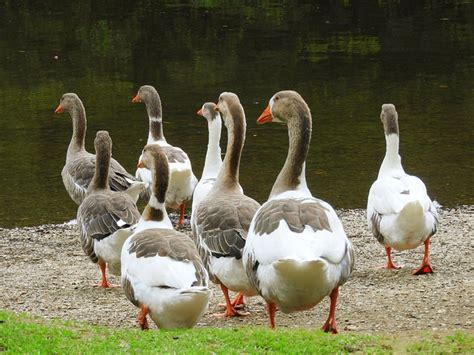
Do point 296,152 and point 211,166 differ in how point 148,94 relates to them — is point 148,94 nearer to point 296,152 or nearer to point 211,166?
point 211,166

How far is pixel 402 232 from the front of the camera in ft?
33.8

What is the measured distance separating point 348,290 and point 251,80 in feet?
49.6

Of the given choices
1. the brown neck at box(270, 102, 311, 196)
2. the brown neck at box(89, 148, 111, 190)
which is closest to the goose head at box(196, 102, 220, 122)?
the brown neck at box(89, 148, 111, 190)

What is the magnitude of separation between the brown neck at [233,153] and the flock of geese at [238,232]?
11 millimetres

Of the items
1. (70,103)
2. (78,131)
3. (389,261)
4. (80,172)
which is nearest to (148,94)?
(70,103)

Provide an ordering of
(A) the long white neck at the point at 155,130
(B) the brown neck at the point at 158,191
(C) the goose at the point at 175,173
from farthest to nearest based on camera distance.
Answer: (A) the long white neck at the point at 155,130 < (C) the goose at the point at 175,173 < (B) the brown neck at the point at 158,191

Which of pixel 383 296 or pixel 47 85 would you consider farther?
pixel 47 85

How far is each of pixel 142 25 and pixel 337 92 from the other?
12.9 meters

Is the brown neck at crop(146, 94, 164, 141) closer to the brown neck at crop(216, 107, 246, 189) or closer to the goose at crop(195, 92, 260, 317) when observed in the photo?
the brown neck at crop(216, 107, 246, 189)

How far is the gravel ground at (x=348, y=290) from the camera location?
9.10 m

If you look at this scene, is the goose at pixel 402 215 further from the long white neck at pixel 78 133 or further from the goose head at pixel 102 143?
the long white neck at pixel 78 133

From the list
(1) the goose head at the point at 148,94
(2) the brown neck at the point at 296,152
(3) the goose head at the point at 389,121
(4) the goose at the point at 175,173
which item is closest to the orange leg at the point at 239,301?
(2) the brown neck at the point at 296,152

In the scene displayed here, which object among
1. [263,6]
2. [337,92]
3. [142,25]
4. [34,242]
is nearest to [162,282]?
[34,242]

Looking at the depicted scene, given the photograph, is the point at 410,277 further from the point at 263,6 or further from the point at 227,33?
the point at 263,6
